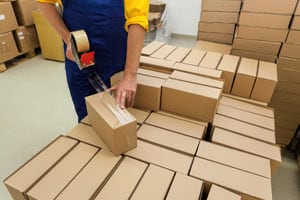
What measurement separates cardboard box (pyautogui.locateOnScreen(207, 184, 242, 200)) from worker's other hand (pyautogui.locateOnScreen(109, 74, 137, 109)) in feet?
1.45

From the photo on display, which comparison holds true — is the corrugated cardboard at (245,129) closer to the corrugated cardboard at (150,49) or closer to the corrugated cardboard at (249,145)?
the corrugated cardboard at (249,145)

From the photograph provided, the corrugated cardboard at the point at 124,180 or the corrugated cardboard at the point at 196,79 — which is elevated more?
the corrugated cardboard at the point at 196,79

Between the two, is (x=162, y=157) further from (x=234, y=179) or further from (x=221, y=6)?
(x=221, y=6)

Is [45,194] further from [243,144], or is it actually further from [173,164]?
[243,144]

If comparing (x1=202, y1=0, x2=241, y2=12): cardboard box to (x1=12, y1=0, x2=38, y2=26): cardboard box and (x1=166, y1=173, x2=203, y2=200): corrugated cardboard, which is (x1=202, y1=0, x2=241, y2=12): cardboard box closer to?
(x1=166, y1=173, x2=203, y2=200): corrugated cardboard

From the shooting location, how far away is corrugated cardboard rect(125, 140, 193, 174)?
2.71 ft

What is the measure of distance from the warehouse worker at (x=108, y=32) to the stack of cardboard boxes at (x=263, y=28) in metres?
0.88

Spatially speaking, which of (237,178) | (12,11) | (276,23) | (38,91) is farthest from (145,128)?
(12,11)

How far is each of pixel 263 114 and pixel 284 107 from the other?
68 cm

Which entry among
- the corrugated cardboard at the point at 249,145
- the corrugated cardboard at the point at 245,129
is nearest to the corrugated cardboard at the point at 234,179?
the corrugated cardboard at the point at 249,145

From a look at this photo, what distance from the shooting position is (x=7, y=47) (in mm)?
2877

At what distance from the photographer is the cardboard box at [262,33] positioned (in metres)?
1.50

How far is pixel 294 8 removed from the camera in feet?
4.61

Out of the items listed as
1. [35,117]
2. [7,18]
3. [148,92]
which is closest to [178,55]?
[148,92]
